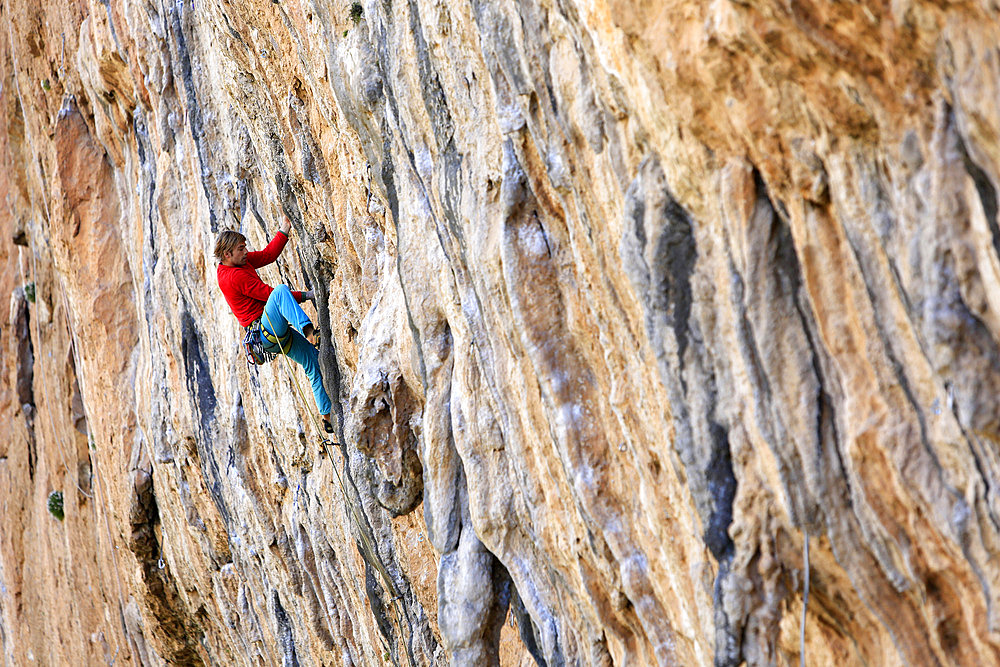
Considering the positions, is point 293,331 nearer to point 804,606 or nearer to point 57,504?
point 804,606

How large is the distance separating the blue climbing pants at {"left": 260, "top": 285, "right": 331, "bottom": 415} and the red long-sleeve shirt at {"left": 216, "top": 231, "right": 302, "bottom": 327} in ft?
0.56

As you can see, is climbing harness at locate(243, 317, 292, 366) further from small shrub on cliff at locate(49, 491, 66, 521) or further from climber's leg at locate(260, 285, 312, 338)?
small shrub on cliff at locate(49, 491, 66, 521)

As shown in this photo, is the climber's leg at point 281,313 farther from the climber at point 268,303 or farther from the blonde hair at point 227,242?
the blonde hair at point 227,242

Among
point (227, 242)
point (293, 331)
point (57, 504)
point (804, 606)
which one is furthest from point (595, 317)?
point (57, 504)

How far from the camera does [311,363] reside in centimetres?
790

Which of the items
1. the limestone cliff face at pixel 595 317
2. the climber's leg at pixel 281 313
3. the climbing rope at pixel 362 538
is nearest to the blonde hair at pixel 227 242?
the climber's leg at pixel 281 313

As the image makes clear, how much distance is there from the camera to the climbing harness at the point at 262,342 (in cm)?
757

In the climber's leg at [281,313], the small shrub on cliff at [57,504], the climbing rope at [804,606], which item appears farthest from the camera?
the small shrub on cliff at [57,504]

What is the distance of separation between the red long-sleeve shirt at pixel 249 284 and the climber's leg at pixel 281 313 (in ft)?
0.51

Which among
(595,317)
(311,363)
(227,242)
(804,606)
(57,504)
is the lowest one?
(804,606)

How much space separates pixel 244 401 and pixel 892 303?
749cm

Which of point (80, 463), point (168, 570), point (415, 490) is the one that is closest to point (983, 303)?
point (415, 490)

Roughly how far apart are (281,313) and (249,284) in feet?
1.41

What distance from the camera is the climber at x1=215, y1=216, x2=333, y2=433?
7422 mm
